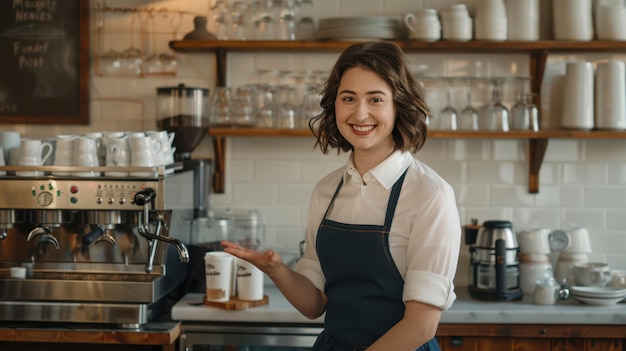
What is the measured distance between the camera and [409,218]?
2080mm

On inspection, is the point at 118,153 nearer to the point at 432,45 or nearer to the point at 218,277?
the point at 218,277

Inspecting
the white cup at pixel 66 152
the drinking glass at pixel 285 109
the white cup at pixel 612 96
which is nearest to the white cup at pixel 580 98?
the white cup at pixel 612 96

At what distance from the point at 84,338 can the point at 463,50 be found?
6.57 feet

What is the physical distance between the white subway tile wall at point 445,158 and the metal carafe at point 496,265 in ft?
1.20

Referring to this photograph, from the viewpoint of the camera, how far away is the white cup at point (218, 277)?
321cm

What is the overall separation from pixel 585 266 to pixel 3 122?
2.68m

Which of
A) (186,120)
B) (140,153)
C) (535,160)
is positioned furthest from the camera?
(535,160)

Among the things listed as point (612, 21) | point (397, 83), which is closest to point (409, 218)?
point (397, 83)

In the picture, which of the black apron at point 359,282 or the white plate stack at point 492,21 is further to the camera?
the white plate stack at point 492,21

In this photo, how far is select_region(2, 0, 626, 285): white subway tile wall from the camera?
3799 mm

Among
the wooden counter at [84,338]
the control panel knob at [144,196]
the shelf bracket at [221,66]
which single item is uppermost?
the shelf bracket at [221,66]

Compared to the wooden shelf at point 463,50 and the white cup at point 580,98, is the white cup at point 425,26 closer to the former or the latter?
the wooden shelf at point 463,50

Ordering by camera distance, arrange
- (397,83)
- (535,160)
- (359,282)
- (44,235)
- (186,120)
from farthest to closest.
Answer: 1. (535,160)
2. (186,120)
3. (44,235)
4. (359,282)
5. (397,83)

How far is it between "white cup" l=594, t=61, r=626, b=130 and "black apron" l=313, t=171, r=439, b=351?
176 cm
